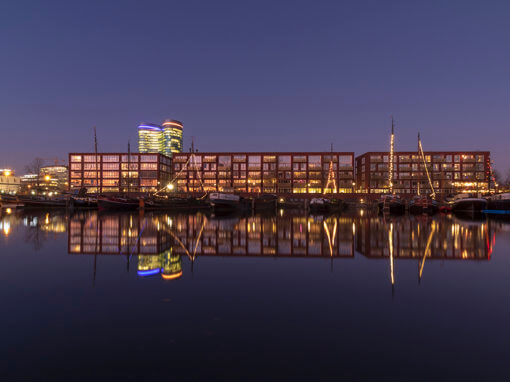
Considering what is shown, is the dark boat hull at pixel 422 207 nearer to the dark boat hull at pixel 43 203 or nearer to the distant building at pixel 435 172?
the dark boat hull at pixel 43 203

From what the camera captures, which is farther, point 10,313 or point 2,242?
point 2,242

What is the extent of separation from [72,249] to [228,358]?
13.2 metres

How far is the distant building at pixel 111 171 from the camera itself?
474 feet

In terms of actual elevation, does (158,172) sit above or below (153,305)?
above

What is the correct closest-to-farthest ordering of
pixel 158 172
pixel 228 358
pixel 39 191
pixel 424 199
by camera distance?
1. pixel 228 358
2. pixel 424 199
3. pixel 39 191
4. pixel 158 172

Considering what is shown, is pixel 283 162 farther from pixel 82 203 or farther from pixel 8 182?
pixel 8 182

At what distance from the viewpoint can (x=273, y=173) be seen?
149 meters

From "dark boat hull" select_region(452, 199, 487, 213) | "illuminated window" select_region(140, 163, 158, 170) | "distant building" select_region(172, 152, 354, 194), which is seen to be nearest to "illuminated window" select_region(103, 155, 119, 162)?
"illuminated window" select_region(140, 163, 158, 170)

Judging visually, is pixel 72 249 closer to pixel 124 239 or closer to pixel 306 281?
pixel 124 239

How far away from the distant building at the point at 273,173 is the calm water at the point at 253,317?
133 meters

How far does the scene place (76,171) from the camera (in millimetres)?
145875

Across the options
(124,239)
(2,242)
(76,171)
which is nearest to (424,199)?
(124,239)

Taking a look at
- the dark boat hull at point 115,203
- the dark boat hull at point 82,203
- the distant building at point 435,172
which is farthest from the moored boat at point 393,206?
the distant building at point 435,172

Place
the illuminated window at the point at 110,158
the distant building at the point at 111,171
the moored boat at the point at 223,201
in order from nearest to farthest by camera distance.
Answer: the moored boat at the point at 223,201, the distant building at the point at 111,171, the illuminated window at the point at 110,158
